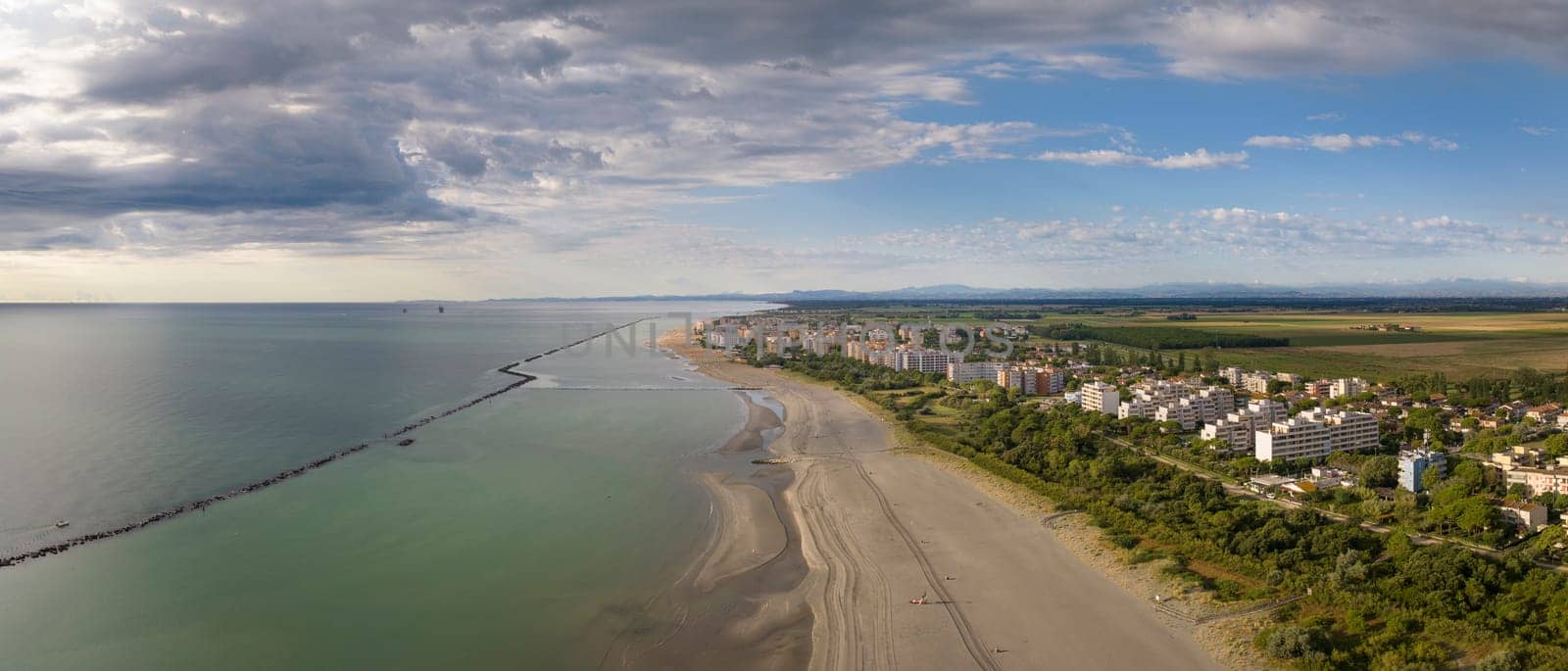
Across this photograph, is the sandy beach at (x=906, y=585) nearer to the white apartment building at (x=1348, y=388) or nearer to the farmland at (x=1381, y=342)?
the white apartment building at (x=1348, y=388)

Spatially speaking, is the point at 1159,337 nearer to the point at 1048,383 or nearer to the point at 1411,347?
the point at 1411,347

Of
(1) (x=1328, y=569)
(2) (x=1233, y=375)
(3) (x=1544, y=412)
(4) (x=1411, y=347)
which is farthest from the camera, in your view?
(4) (x=1411, y=347)

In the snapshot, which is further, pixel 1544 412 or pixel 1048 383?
pixel 1048 383

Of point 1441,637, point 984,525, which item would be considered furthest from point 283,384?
point 1441,637

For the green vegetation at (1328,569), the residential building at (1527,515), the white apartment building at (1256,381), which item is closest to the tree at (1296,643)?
the green vegetation at (1328,569)

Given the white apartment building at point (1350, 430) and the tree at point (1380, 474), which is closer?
the tree at point (1380, 474)

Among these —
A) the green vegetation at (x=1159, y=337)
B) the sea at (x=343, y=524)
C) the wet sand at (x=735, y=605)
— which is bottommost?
the wet sand at (x=735, y=605)

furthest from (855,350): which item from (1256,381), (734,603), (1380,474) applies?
(734,603)

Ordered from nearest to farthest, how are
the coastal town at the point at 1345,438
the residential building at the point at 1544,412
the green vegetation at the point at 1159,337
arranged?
the coastal town at the point at 1345,438 < the residential building at the point at 1544,412 < the green vegetation at the point at 1159,337
